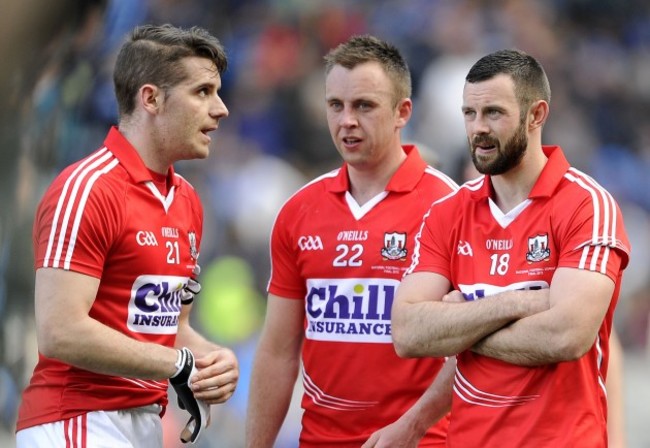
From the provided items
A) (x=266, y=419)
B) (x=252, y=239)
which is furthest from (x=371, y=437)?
(x=252, y=239)

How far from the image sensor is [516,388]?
3.65 meters

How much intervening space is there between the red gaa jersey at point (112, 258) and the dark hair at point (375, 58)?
1.10m

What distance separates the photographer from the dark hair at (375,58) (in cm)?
472

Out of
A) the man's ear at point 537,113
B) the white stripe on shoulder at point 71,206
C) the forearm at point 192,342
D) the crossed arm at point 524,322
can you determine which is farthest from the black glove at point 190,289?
the man's ear at point 537,113

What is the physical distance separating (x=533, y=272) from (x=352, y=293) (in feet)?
3.26

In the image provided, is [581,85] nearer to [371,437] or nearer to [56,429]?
[371,437]

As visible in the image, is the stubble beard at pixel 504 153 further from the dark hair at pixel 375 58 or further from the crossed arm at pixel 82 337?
the crossed arm at pixel 82 337

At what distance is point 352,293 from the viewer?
453cm

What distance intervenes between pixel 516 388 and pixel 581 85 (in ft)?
19.2

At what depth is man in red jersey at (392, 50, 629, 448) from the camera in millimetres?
3594

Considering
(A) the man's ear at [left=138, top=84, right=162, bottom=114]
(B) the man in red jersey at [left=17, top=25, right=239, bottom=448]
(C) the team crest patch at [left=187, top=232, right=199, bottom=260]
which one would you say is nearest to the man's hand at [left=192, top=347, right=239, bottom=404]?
(B) the man in red jersey at [left=17, top=25, right=239, bottom=448]

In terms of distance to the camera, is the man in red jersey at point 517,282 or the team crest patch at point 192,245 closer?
the man in red jersey at point 517,282

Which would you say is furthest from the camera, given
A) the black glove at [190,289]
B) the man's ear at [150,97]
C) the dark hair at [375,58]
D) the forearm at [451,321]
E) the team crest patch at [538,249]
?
the dark hair at [375,58]

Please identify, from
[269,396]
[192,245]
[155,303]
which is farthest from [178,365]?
[269,396]
